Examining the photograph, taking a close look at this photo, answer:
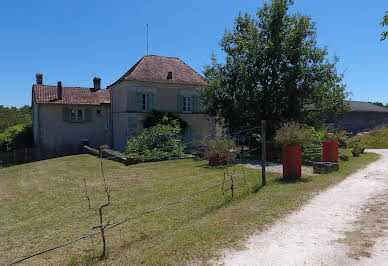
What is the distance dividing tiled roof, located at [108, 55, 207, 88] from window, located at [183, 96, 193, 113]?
1.16 metres

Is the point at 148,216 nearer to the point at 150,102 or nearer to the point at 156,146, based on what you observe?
the point at 156,146

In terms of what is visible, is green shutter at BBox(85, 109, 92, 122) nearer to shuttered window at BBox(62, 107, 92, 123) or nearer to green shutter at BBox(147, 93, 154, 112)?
shuttered window at BBox(62, 107, 92, 123)

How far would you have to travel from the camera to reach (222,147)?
1209cm

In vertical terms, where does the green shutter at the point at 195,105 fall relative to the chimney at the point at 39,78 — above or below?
below

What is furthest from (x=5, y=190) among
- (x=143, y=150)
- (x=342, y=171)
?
(x=342, y=171)

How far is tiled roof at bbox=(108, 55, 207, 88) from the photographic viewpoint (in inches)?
778

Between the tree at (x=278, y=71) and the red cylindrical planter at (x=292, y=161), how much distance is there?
684 cm

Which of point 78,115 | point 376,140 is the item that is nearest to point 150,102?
point 78,115

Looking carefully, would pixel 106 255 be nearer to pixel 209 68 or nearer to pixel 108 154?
pixel 108 154

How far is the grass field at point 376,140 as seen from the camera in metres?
22.7

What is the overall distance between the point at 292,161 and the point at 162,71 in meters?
14.4

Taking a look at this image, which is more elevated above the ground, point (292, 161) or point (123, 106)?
point (123, 106)

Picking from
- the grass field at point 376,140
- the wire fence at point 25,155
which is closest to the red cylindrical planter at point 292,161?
the grass field at point 376,140

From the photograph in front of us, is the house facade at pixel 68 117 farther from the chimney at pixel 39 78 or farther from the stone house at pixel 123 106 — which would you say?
the chimney at pixel 39 78
